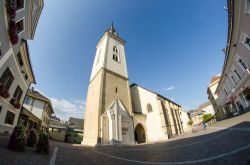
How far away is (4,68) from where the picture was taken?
32.4ft

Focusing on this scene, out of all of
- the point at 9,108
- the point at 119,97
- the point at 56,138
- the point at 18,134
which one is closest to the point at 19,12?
the point at 9,108

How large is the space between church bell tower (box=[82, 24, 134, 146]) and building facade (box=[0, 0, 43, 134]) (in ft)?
29.1

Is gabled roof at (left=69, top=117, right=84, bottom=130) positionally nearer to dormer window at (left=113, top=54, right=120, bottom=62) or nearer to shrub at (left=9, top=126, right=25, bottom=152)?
dormer window at (left=113, top=54, right=120, bottom=62)

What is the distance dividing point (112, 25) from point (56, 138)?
34.7 meters

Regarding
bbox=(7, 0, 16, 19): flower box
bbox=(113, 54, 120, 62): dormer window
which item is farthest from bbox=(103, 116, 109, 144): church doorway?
bbox=(7, 0, 16, 19): flower box

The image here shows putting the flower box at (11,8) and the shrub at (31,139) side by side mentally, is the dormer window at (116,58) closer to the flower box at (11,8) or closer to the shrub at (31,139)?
the flower box at (11,8)

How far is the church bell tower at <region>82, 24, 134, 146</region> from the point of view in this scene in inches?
629

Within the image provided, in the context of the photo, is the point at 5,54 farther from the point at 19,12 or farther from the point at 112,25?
the point at 112,25

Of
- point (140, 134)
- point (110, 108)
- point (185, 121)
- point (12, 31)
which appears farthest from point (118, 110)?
point (185, 121)

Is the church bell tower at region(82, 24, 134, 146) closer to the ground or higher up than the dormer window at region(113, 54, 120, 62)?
closer to the ground

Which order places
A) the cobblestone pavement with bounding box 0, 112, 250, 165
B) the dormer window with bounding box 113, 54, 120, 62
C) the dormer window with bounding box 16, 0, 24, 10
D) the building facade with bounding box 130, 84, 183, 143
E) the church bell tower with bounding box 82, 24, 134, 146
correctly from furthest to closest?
the dormer window with bounding box 113, 54, 120, 62 → the building facade with bounding box 130, 84, 183, 143 → the church bell tower with bounding box 82, 24, 134, 146 → the dormer window with bounding box 16, 0, 24, 10 → the cobblestone pavement with bounding box 0, 112, 250, 165

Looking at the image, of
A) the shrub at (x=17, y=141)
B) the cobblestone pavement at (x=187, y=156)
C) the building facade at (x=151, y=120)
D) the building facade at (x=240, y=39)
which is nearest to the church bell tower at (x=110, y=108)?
the building facade at (x=151, y=120)

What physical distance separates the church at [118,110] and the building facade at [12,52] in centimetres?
902

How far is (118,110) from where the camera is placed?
1797 centimetres
